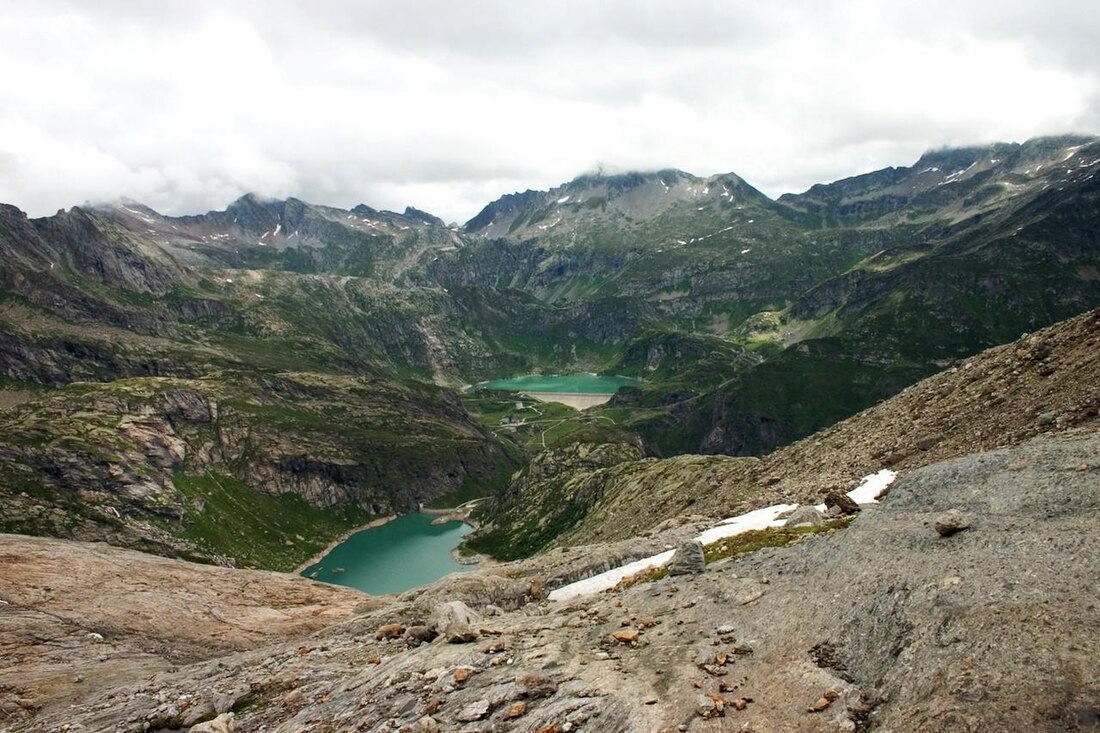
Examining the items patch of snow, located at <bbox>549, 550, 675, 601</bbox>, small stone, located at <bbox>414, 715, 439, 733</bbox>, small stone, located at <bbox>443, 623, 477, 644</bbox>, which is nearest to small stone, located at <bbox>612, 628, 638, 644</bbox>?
small stone, located at <bbox>414, 715, 439, 733</bbox>

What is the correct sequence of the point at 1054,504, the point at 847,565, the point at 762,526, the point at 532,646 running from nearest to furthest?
1. the point at 1054,504
2. the point at 847,565
3. the point at 532,646
4. the point at 762,526

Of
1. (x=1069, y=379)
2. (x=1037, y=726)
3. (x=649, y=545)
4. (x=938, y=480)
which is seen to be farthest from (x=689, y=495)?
(x=1037, y=726)

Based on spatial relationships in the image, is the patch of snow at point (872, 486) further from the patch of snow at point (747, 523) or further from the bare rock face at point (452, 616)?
the bare rock face at point (452, 616)

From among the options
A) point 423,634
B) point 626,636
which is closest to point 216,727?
point 423,634

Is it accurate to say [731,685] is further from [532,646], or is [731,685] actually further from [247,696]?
[247,696]

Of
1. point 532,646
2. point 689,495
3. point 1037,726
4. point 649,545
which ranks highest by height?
point 1037,726

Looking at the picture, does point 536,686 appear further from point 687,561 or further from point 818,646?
point 687,561
